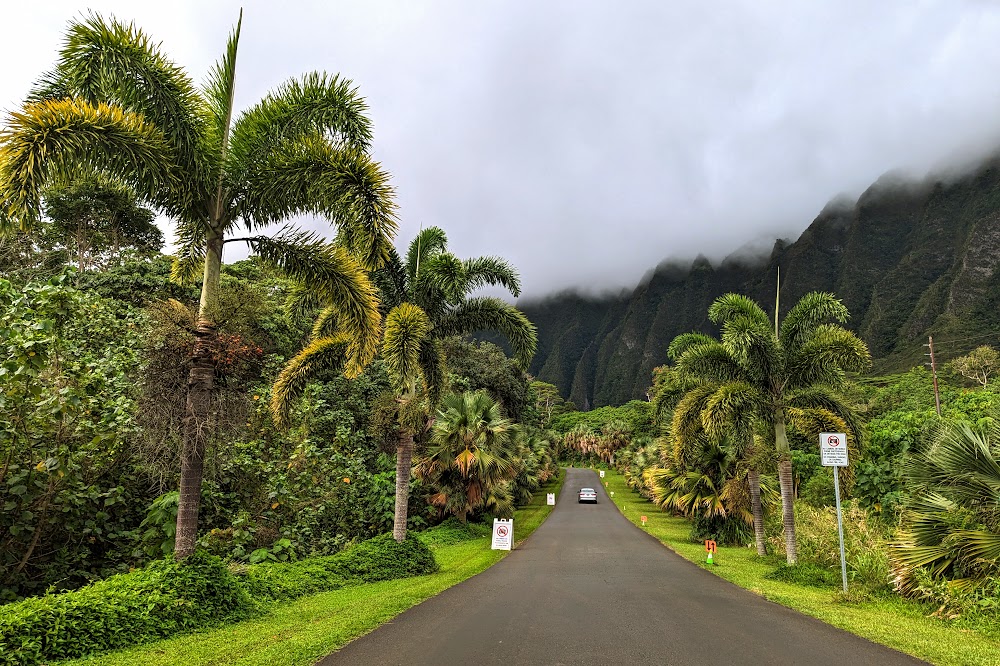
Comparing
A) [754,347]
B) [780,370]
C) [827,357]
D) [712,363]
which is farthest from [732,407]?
[827,357]

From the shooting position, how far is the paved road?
244 inches

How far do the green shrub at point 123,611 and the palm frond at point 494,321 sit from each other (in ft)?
26.5

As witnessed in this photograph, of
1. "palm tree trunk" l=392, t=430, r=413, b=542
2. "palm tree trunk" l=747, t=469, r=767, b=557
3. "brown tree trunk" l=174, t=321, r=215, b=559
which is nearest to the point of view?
"brown tree trunk" l=174, t=321, r=215, b=559

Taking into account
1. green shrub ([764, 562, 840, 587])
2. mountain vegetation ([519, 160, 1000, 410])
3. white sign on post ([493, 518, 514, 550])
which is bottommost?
white sign on post ([493, 518, 514, 550])

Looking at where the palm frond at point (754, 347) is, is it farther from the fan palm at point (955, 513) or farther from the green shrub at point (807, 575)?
the fan palm at point (955, 513)

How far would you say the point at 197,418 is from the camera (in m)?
7.61

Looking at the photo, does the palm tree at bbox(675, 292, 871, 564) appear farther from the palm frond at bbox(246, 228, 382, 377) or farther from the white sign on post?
the palm frond at bbox(246, 228, 382, 377)

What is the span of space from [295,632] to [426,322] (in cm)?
763

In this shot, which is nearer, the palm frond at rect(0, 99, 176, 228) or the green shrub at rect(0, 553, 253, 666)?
the green shrub at rect(0, 553, 253, 666)

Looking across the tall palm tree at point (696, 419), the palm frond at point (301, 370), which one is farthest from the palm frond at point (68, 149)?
the tall palm tree at point (696, 419)

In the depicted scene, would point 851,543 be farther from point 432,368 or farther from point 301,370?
point 301,370

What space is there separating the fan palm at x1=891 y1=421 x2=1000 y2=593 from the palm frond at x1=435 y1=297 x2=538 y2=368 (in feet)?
28.1

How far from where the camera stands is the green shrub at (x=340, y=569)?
906cm

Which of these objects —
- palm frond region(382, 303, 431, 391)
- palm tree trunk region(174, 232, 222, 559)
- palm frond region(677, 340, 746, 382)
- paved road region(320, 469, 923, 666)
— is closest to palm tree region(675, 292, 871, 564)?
palm frond region(677, 340, 746, 382)
